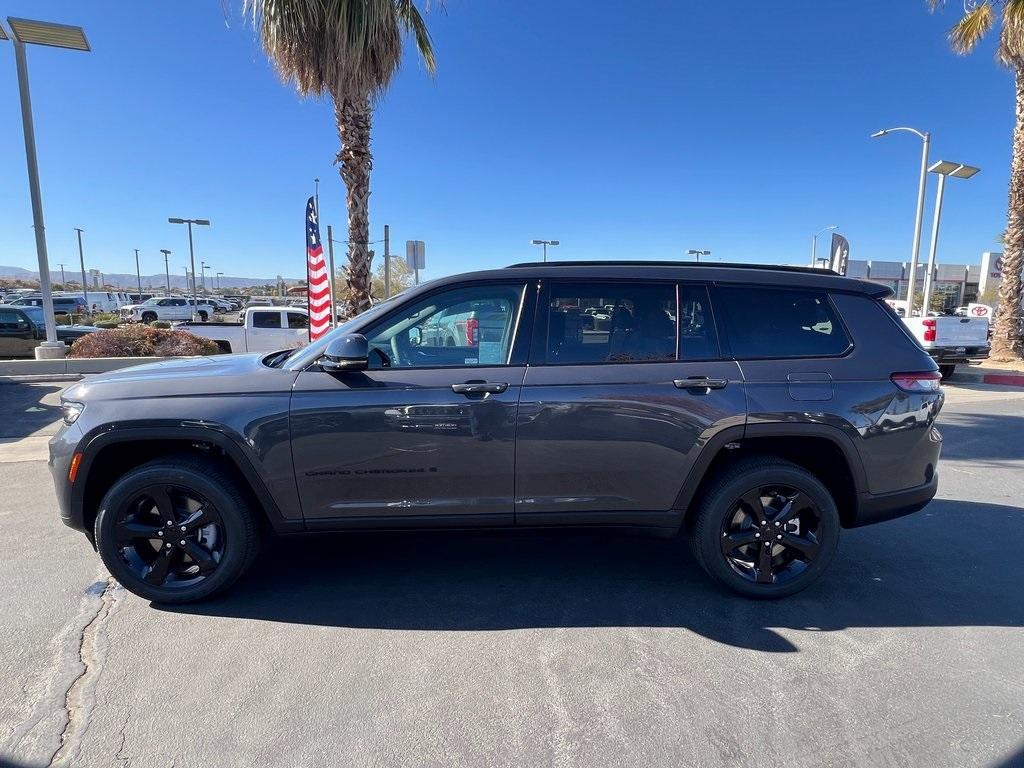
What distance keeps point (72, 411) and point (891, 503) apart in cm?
458

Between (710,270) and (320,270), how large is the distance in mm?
8133

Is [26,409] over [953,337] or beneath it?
beneath

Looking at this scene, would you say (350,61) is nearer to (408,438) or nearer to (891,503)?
(408,438)

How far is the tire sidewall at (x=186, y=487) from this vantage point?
2.92m

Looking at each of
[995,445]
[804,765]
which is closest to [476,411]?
[804,765]

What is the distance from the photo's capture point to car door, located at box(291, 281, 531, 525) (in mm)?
2896

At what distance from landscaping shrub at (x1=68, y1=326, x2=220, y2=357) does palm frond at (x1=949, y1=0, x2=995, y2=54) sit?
2135cm

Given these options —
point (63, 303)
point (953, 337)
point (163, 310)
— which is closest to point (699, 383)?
point (953, 337)

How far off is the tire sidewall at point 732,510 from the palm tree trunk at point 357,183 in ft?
27.7

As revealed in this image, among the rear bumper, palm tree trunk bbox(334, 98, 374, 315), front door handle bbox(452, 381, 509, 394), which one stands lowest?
the rear bumper

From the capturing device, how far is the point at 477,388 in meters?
2.90

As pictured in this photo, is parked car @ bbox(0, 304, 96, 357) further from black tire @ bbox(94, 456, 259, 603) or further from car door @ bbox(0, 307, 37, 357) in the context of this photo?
black tire @ bbox(94, 456, 259, 603)

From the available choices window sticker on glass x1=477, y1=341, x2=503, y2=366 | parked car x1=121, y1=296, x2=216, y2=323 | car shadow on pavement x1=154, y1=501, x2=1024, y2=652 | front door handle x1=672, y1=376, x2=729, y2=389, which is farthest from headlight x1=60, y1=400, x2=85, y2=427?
parked car x1=121, y1=296, x2=216, y2=323

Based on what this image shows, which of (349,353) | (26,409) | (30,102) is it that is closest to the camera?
(349,353)
